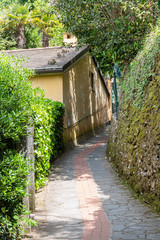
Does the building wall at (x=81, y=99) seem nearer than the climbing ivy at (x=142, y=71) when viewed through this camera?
No

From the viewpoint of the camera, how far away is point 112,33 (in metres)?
12.2

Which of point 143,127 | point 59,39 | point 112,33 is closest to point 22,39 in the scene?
point 59,39

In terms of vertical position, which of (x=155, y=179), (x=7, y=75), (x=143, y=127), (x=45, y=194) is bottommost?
(x=45, y=194)

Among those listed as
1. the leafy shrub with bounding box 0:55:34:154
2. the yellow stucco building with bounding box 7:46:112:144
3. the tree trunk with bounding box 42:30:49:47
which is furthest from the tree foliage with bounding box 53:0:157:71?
the tree trunk with bounding box 42:30:49:47

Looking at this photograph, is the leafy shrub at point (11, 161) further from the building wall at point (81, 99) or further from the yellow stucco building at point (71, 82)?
the building wall at point (81, 99)

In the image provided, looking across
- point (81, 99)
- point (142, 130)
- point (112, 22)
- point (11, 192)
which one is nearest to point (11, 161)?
point (11, 192)

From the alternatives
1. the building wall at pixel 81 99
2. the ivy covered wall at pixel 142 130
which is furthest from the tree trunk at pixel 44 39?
the ivy covered wall at pixel 142 130

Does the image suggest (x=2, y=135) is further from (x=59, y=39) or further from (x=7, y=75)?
(x=59, y=39)

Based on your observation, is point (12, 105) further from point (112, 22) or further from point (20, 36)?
point (20, 36)

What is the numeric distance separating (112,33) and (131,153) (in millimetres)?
5459

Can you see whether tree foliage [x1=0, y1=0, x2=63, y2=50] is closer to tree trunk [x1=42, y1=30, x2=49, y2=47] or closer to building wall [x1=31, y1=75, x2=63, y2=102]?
tree trunk [x1=42, y1=30, x2=49, y2=47]

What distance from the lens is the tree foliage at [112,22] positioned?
36.8 feet

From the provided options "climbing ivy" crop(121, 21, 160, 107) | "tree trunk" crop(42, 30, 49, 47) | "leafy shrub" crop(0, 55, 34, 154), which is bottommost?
"leafy shrub" crop(0, 55, 34, 154)

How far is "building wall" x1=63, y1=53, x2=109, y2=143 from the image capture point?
632 inches
